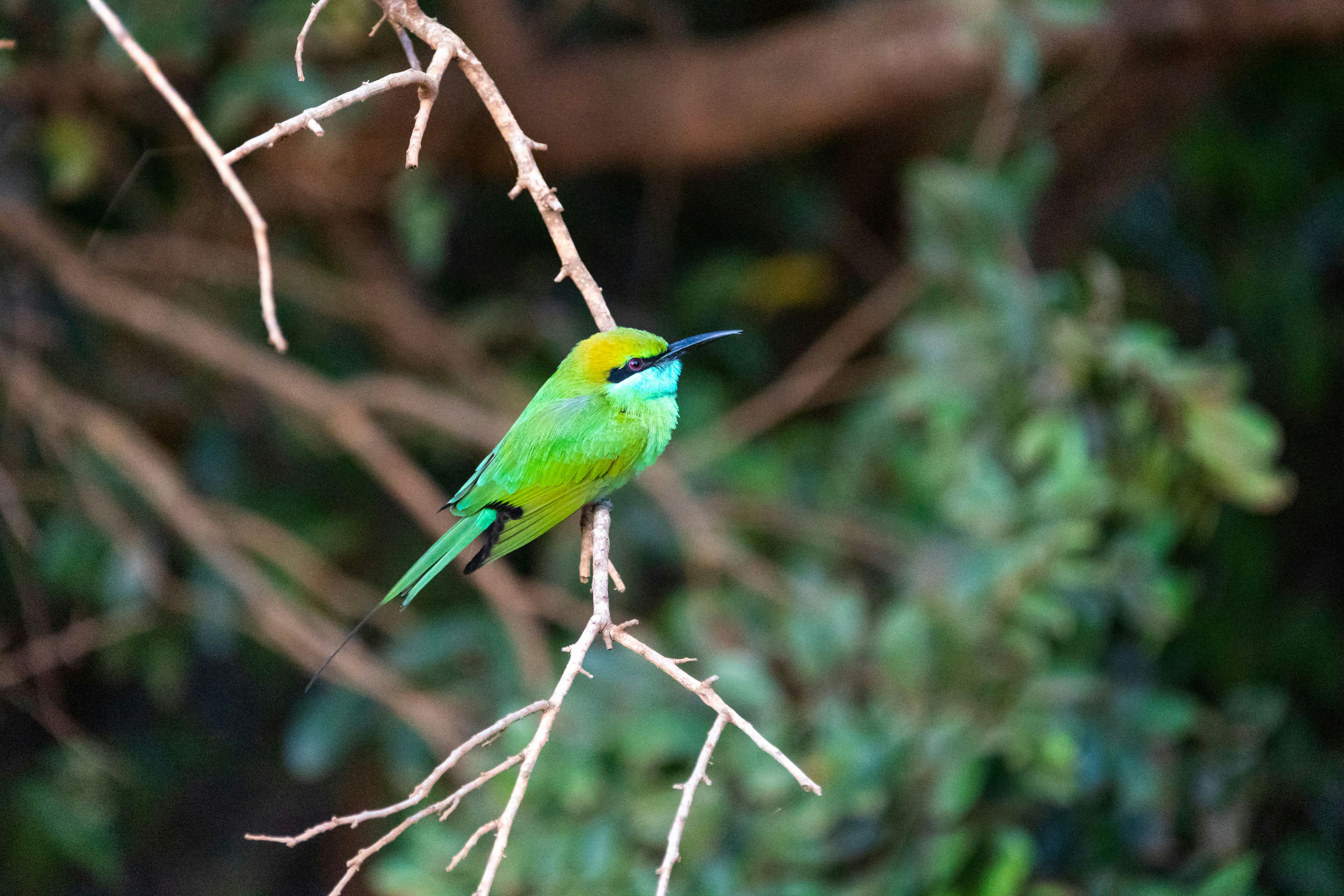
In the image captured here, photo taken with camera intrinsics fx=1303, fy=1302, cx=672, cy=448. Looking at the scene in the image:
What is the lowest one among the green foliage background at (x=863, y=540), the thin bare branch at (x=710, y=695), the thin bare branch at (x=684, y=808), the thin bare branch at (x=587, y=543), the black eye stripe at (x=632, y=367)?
the green foliage background at (x=863, y=540)

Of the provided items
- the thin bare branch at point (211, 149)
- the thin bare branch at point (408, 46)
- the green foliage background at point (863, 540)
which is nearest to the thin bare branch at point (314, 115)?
the thin bare branch at point (211, 149)

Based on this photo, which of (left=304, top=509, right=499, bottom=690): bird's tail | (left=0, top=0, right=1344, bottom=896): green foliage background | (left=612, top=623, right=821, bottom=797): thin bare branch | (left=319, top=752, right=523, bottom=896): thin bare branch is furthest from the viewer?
Result: (left=0, top=0, right=1344, bottom=896): green foliage background

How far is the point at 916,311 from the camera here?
3.79 meters

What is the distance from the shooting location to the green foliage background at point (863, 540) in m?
2.87

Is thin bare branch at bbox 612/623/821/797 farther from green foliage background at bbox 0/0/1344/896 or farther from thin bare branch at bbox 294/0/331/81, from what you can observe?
green foliage background at bbox 0/0/1344/896

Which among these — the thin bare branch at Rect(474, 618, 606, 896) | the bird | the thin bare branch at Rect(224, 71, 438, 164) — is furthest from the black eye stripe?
the thin bare branch at Rect(224, 71, 438, 164)

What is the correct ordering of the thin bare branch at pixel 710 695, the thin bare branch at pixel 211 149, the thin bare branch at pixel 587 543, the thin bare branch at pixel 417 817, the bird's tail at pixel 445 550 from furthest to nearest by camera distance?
the thin bare branch at pixel 587 543, the bird's tail at pixel 445 550, the thin bare branch at pixel 710 695, the thin bare branch at pixel 417 817, the thin bare branch at pixel 211 149

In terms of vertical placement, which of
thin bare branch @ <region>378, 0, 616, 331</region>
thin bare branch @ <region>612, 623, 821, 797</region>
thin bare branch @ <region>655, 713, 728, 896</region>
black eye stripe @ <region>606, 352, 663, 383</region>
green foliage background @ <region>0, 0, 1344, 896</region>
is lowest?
green foliage background @ <region>0, 0, 1344, 896</region>

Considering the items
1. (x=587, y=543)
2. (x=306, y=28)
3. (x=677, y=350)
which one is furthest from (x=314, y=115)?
(x=587, y=543)

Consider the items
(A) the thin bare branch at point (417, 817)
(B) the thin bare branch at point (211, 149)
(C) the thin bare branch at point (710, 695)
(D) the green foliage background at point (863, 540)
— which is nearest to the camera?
(B) the thin bare branch at point (211, 149)

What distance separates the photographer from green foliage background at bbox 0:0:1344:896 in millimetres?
2869

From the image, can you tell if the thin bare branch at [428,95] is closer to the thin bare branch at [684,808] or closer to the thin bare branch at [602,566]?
the thin bare branch at [602,566]

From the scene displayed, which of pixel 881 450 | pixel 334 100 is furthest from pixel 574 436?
pixel 881 450

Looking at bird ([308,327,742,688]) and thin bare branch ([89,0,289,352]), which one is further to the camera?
bird ([308,327,742,688])
